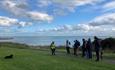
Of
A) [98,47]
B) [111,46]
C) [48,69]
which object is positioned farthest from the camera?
[111,46]

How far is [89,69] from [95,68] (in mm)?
952

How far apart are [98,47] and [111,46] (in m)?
28.9

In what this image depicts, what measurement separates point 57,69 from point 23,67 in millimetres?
3133

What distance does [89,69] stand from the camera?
2645 centimetres

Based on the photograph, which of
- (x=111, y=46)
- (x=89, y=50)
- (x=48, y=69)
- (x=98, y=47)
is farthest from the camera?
(x=111, y=46)

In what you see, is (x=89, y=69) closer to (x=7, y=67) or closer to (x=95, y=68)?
(x=95, y=68)

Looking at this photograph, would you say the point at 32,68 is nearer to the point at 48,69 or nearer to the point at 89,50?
the point at 48,69

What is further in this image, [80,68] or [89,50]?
[89,50]

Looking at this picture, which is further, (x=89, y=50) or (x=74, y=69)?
(x=89, y=50)

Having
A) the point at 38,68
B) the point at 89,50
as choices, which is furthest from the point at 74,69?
the point at 89,50

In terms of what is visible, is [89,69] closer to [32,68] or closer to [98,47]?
[32,68]

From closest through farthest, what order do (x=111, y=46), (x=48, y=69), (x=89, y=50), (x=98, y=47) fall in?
(x=48, y=69), (x=98, y=47), (x=89, y=50), (x=111, y=46)

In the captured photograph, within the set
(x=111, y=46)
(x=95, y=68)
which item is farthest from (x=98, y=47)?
(x=111, y=46)

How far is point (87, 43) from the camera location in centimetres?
3878
